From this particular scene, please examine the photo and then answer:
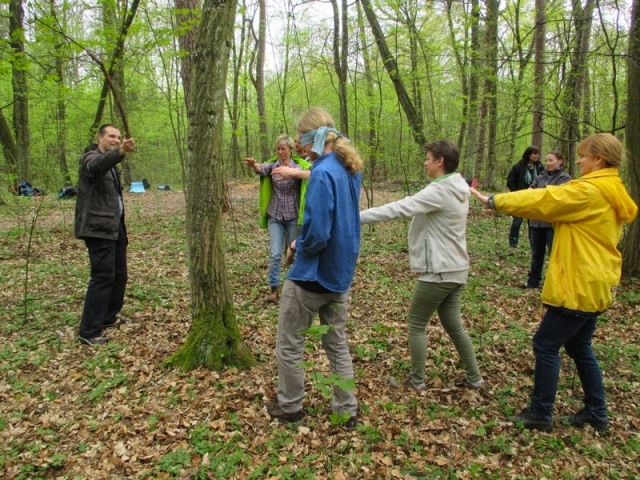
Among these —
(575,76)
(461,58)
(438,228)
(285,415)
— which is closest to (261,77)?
(461,58)

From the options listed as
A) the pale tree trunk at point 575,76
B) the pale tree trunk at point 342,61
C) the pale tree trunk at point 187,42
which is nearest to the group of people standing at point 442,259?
the pale tree trunk at point 187,42

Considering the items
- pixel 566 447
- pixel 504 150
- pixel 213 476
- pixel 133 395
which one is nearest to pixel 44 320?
pixel 133 395

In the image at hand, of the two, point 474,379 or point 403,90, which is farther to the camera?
point 403,90

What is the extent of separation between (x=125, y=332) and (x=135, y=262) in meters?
2.90

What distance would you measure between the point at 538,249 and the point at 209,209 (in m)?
4.98

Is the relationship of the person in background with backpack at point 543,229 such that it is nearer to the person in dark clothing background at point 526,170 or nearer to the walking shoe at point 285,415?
the person in dark clothing background at point 526,170

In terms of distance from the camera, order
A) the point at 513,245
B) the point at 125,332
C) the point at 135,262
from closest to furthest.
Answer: the point at 125,332 < the point at 135,262 < the point at 513,245

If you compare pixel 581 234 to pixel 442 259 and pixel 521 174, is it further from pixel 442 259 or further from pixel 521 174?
pixel 521 174

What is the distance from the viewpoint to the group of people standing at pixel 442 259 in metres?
2.74

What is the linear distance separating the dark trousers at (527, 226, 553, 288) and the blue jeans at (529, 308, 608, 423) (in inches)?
130

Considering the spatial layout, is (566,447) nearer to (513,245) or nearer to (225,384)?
(225,384)

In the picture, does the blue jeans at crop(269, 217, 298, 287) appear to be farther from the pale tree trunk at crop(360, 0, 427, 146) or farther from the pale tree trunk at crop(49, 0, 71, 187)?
the pale tree trunk at crop(49, 0, 71, 187)

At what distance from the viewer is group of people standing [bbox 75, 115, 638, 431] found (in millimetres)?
2738

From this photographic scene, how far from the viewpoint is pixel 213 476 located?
2594mm
